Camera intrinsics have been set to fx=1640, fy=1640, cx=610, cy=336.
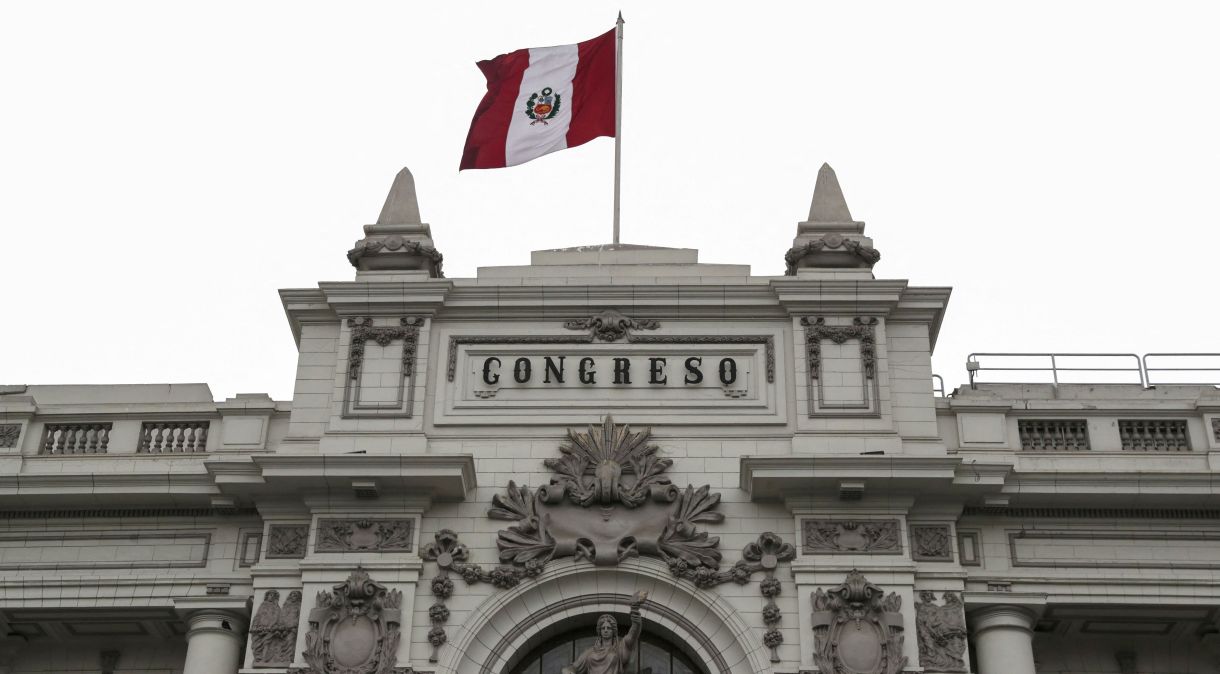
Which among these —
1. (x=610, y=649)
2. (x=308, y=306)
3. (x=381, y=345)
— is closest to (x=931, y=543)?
(x=610, y=649)

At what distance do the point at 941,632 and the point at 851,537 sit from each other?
5.92ft

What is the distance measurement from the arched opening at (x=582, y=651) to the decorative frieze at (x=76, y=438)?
743 cm

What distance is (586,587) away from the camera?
919 inches

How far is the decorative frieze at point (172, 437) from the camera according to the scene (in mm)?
25250

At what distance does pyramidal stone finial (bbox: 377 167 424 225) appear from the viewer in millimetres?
26562

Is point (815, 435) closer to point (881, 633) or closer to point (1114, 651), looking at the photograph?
point (881, 633)

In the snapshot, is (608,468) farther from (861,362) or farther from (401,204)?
(401,204)

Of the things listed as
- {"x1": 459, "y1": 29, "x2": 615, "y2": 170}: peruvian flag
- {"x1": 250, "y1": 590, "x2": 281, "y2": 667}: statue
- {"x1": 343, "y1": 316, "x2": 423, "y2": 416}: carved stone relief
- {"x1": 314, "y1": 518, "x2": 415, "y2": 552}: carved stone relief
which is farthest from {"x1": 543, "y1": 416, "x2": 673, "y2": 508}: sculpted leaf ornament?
{"x1": 459, "y1": 29, "x2": 615, "y2": 170}: peruvian flag

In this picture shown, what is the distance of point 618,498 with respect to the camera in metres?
23.7

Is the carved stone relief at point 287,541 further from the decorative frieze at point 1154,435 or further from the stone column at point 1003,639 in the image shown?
the decorative frieze at point 1154,435

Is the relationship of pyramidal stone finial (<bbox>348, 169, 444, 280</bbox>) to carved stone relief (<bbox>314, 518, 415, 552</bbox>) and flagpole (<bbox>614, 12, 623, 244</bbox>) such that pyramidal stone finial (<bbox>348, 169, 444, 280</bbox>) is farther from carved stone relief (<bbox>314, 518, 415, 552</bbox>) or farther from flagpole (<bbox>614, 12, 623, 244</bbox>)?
carved stone relief (<bbox>314, 518, 415, 552</bbox>)

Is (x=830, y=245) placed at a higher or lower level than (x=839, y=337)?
higher

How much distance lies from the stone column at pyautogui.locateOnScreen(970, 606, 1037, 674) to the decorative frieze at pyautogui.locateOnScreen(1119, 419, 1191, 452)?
3274mm

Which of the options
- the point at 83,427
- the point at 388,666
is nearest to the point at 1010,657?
the point at 388,666
